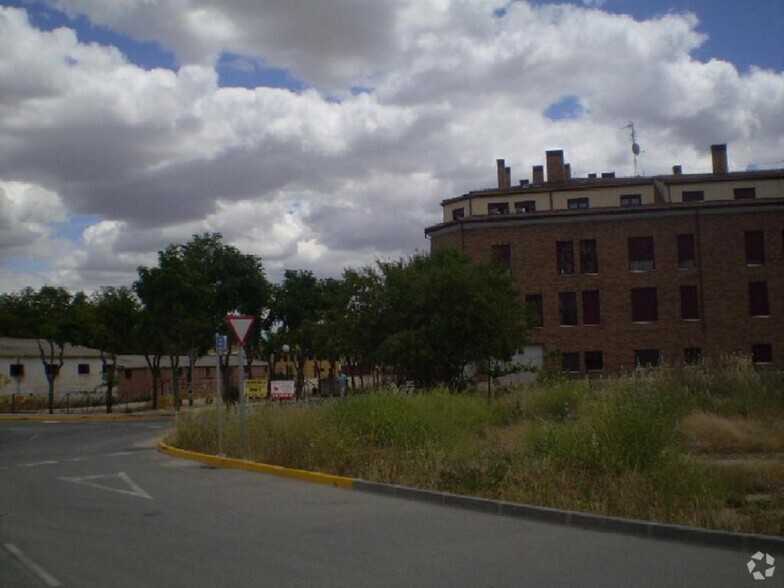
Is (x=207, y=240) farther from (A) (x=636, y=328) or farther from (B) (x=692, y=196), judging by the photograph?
(B) (x=692, y=196)

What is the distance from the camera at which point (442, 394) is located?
19.5m

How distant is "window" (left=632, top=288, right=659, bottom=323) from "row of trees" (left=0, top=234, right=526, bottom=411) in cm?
1276

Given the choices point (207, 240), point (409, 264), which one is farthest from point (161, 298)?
point (409, 264)

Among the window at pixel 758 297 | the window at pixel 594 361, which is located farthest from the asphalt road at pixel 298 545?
the window at pixel 758 297

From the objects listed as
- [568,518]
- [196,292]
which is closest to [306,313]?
[196,292]

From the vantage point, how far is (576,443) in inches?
470

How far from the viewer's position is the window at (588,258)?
155 feet

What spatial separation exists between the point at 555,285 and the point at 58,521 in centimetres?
3901

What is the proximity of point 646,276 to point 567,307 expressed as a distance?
488 centimetres

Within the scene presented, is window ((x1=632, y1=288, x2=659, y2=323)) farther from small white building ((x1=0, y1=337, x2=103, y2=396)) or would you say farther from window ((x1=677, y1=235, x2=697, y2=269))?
small white building ((x1=0, y1=337, x2=103, y2=396))

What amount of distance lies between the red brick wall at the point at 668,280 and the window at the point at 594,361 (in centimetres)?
26

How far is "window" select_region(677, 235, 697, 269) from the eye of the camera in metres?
46.7

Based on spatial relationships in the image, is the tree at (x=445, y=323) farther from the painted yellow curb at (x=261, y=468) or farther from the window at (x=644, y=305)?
the window at (x=644, y=305)

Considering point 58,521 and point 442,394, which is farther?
point 442,394
